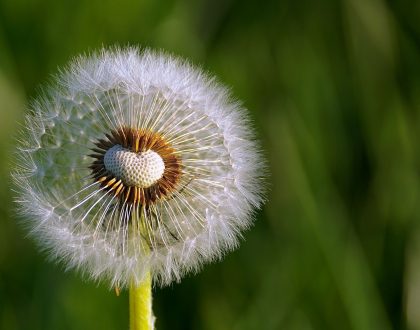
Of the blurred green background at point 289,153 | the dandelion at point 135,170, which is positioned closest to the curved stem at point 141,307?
the dandelion at point 135,170

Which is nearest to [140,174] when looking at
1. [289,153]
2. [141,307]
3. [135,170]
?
[135,170]

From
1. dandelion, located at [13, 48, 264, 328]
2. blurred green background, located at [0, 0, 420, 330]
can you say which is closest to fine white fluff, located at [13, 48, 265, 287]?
dandelion, located at [13, 48, 264, 328]

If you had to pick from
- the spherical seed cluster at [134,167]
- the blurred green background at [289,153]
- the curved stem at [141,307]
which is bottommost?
the curved stem at [141,307]

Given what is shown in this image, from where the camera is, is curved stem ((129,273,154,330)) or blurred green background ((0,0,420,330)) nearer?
curved stem ((129,273,154,330))

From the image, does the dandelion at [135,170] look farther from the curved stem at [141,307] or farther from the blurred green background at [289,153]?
the blurred green background at [289,153]

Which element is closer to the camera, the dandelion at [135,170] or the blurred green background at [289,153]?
the dandelion at [135,170]

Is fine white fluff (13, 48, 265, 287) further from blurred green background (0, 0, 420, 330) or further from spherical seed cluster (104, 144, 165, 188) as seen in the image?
blurred green background (0, 0, 420, 330)

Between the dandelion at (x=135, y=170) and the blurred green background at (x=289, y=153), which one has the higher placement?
the blurred green background at (x=289, y=153)
